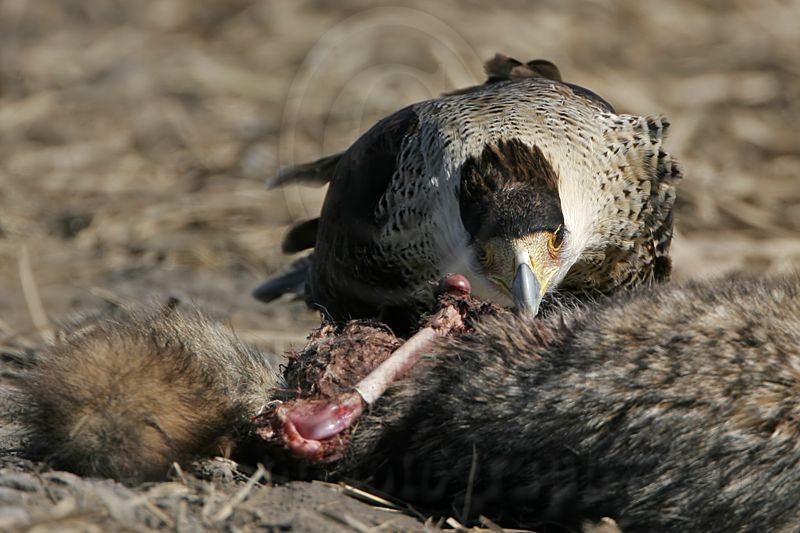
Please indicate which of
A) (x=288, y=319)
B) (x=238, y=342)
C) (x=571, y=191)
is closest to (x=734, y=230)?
(x=288, y=319)

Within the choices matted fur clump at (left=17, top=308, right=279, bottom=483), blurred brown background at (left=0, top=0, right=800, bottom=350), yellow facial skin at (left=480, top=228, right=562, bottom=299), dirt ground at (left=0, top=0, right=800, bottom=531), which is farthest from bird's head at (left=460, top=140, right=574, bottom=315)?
blurred brown background at (left=0, top=0, right=800, bottom=350)

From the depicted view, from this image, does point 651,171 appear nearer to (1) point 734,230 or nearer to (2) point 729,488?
(2) point 729,488

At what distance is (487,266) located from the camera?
13.9 ft

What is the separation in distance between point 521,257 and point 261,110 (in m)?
6.39

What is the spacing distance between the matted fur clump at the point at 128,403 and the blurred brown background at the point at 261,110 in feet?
10.4

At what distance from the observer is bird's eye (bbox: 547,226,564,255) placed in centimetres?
416

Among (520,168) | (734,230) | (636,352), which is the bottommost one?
(636,352)

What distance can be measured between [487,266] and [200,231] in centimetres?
443

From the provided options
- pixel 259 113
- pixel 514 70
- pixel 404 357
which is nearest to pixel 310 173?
pixel 514 70

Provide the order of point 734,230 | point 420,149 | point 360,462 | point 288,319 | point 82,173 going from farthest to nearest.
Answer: point 82,173
point 734,230
point 288,319
point 420,149
point 360,462

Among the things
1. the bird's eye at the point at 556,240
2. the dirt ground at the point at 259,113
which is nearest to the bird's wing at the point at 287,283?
the dirt ground at the point at 259,113

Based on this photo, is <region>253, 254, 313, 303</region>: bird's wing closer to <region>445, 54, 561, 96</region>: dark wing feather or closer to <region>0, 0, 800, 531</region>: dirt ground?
<region>0, 0, 800, 531</region>: dirt ground

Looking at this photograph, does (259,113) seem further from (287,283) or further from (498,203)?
(498,203)

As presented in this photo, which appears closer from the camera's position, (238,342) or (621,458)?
(621,458)
